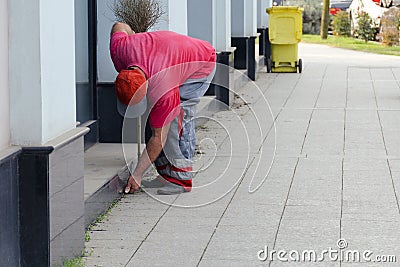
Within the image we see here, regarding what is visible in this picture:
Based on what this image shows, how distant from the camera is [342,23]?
32.8m

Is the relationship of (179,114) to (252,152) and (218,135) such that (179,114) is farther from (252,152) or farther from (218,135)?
(218,135)

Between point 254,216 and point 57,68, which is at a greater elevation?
point 57,68

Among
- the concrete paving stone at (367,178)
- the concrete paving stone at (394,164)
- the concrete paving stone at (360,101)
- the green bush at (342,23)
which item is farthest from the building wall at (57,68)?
the green bush at (342,23)

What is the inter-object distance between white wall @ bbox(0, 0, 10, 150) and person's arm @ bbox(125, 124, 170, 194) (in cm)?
240

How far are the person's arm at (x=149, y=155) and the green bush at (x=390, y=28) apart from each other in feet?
71.4

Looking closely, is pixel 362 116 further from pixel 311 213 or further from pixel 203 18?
pixel 311 213

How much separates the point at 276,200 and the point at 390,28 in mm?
22292

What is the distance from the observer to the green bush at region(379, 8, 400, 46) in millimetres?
28406

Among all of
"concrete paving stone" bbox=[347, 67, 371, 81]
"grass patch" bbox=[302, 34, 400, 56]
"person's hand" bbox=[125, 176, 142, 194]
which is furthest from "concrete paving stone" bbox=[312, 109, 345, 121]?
"grass patch" bbox=[302, 34, 400, 56]

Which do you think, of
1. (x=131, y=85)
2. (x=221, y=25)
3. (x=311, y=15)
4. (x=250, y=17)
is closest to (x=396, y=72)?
(x=250, y=17)

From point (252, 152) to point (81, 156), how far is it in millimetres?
4196

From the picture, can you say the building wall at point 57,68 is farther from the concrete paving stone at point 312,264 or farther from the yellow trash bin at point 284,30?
the yellow trash bin at point 284,30

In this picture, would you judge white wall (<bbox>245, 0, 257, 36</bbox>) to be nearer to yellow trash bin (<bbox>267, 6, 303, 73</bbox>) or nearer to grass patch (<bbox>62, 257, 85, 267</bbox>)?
yellow trash bin (<bbox>267, 6, 303, 73</bbox>)

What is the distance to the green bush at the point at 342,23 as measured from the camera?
32.8m
